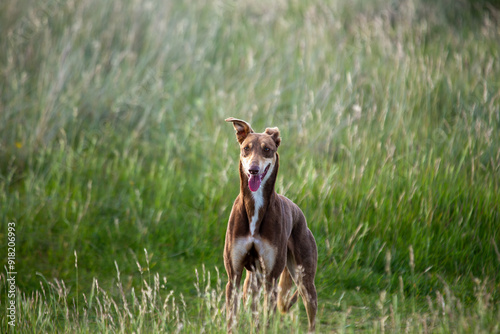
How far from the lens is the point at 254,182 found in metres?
3.26

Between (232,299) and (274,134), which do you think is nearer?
(232,299)

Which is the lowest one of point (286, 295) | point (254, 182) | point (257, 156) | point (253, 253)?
point (286, 295)

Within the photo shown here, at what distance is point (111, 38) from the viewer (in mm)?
8594

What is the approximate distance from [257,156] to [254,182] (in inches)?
6.3

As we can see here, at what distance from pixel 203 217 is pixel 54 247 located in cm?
155

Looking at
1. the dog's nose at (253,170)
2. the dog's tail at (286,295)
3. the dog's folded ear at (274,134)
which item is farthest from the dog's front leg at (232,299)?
the dog's folded ear at (274,134)

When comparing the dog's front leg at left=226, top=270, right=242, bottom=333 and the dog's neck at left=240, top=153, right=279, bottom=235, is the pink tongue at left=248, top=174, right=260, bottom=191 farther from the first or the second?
the dog's front leg at left=226, top=270, right=242, bottom=333

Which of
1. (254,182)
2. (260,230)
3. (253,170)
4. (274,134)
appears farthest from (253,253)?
(274,134)

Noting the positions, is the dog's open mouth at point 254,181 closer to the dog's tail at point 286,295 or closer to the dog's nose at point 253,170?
the dog's nose at point 253,170

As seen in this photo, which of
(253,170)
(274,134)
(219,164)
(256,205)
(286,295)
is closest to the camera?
(253,170)

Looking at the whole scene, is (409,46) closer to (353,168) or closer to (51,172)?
(353,168)

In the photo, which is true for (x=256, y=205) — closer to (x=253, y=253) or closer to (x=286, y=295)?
(x=253, y=253)

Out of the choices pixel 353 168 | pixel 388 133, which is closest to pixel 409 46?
pixel 388 133

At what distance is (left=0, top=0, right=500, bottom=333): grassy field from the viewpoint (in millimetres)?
4527
